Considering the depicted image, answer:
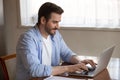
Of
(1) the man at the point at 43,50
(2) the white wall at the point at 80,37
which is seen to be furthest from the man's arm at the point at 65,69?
(2) the white wall at the point at 80,37

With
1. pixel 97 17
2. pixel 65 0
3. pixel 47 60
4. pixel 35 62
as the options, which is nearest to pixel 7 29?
pixel 65 0

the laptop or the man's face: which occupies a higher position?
the man's face

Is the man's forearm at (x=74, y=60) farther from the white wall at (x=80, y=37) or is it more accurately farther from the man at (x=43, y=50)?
the white wall at (x=80, y=37)

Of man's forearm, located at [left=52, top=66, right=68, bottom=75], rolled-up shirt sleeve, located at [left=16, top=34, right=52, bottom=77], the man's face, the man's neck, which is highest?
the man's face

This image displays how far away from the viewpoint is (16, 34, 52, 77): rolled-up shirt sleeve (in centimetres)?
180

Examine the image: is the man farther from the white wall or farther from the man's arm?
the white wall

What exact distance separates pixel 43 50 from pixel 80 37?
114 cm

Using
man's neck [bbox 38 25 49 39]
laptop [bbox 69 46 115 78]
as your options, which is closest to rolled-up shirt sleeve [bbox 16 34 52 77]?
man's neck [bbox 38 25 49 39]

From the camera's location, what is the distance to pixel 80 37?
10.3ft

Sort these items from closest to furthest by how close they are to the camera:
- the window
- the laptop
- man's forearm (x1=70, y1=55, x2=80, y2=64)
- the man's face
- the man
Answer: the laptop → the man → the man's face → man's forearm (x1=70, y1=55, x2=80, y2=64) → the window

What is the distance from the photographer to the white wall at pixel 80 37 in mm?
3010

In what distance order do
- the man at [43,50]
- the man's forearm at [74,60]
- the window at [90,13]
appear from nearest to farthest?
the man at [43,50] < the man's forearm at [74,60] < the window at [90,13]

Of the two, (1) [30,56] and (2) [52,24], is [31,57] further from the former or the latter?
(2) [52,24]

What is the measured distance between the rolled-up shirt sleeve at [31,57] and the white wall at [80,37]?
1231mm
